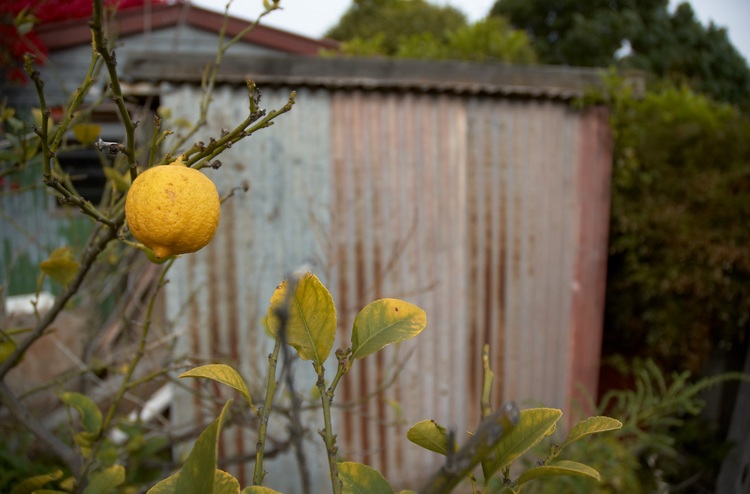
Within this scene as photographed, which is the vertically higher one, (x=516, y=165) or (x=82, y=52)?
(x=82, y=52)

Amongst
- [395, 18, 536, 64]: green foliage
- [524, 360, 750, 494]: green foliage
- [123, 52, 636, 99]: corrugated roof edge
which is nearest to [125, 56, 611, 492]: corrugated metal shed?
[123, 52, 636, 99]: corrugated roof edge

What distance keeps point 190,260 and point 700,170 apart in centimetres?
300

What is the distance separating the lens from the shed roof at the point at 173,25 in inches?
183

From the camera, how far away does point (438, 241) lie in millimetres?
2787

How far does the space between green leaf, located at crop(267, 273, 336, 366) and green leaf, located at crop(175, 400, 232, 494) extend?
0.14m

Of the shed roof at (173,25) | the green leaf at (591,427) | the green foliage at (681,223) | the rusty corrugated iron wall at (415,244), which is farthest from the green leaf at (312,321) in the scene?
the shed roof at (173,25)

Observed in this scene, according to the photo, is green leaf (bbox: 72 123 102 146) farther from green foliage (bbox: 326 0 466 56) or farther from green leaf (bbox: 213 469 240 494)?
green foliage (bbox: 326 0 466 56)

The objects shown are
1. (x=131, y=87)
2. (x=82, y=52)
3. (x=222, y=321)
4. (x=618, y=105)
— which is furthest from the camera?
(x=82, y=52)

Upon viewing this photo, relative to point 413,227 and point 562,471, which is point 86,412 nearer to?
point 562,471

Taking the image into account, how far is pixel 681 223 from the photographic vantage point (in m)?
3.14

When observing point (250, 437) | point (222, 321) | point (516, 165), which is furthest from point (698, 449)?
point (222, 321)

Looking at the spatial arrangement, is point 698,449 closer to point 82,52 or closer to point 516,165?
point 516,165

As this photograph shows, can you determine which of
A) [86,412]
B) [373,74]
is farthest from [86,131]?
[373,74]

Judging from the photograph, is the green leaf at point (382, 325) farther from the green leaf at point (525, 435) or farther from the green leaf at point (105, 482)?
the green leaf at point (105, 482)
